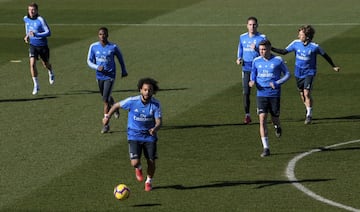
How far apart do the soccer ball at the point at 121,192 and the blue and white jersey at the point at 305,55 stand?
8.58 meters

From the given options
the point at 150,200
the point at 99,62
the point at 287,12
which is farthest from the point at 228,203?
the point at 287,12

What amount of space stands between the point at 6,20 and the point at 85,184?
30.3 metres

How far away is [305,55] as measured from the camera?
2636cm

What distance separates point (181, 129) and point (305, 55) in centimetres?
370

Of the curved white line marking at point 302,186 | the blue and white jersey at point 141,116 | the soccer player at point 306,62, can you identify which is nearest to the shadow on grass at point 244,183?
the curved white line marking at point 302,186

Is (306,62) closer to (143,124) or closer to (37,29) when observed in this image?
(143,124)

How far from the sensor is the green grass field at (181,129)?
19.7m

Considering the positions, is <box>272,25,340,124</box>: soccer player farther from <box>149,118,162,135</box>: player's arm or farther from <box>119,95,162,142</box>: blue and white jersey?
<box>149,118,162,135</box>: player's arm

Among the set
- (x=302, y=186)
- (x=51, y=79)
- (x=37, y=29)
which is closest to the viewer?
(x=302, y=186)

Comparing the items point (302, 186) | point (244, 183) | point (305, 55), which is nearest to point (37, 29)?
point (305, 55)

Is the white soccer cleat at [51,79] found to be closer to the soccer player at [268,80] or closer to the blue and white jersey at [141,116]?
the soccer player at [268,80]

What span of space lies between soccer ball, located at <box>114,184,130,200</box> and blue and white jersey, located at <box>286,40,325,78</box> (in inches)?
338

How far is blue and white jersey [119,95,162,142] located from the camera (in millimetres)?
19625

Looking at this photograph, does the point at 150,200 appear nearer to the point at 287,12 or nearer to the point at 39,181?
Result: the point at 39,181
